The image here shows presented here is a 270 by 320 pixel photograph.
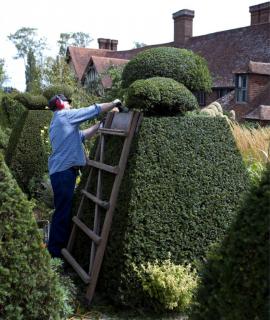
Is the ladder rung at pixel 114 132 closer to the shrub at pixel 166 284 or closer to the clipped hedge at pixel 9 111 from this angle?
the shrub at pixel 166 284

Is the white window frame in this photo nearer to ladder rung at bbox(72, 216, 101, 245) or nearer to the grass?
the grass

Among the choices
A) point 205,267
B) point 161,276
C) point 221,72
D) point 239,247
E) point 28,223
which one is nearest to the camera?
point 239,247

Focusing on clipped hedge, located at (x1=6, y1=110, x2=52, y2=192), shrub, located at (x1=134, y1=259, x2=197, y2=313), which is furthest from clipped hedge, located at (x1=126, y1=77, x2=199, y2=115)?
clipped hedge, located at (x1=6, y1=110, x2=52, y2=192)

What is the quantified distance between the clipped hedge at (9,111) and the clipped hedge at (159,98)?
15066mm

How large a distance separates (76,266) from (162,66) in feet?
8.51

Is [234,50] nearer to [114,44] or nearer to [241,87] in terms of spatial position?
[241,87]

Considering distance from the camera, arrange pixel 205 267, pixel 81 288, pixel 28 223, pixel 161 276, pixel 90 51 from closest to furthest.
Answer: pixel 205 267 → pixel 28 223 → pixel 161 276 → pixel 81 288 → pixel 90 51

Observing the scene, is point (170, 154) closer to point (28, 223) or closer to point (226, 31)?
point (28, 223)

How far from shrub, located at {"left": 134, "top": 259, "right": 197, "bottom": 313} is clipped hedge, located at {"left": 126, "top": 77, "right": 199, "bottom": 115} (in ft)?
4.99

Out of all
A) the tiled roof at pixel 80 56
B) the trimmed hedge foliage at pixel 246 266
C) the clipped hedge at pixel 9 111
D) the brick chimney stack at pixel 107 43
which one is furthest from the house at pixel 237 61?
the trimmed hedge foliage at pixel 246 266

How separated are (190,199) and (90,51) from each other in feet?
137

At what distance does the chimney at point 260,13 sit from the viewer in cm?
2921

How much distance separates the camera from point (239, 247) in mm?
2373

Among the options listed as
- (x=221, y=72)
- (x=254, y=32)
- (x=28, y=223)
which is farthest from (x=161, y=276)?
(x=254, y=32)
